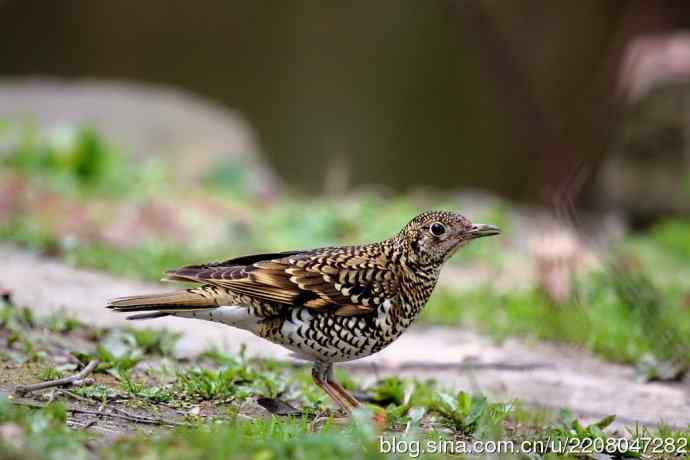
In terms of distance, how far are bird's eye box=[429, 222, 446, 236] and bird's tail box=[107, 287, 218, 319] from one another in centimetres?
128

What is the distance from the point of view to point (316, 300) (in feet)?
17.1

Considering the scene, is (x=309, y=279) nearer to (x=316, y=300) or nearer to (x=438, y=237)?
(x=316, y=300)

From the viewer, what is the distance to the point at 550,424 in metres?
5.25

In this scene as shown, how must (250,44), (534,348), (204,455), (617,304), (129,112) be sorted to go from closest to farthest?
(204,455) < (534,348) < (617,304) < (129,112) < (250,44)

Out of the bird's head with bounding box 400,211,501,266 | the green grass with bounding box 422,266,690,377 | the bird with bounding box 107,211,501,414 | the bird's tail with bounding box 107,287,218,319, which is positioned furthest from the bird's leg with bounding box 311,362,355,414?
the green grass with bounding box 422,266,690,377

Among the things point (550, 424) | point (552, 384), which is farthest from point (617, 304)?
point (550, 424)

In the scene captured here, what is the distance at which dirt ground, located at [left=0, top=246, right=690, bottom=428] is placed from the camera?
20.1ft

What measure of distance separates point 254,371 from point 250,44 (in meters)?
13.1

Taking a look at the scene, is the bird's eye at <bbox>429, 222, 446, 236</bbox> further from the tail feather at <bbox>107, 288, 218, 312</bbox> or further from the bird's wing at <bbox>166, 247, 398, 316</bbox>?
the tail feather at <bbox>107, 288, 218, 312</bbox>

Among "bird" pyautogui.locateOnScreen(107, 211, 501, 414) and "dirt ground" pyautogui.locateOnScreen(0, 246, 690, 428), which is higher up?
"bird" pyautogui.locateOnScreen(107, 211, 501, 414)

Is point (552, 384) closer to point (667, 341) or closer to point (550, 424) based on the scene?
point (667, 341)

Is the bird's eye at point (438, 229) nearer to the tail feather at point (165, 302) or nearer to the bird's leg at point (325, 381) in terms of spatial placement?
the bird's leg at point (325, 381)

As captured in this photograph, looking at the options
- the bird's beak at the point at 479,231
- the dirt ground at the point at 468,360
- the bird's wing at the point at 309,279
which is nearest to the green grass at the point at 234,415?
the dirt ground at the point at 468,360

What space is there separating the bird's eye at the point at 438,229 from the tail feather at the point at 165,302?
1.28 meters
